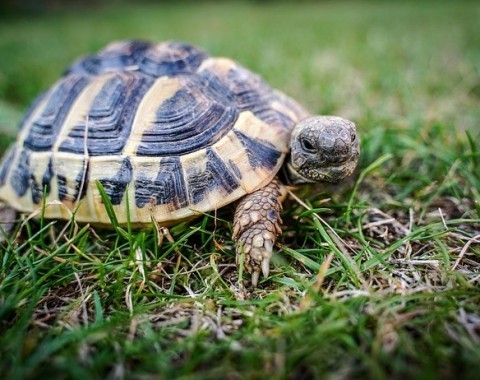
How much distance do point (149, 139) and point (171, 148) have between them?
134mm

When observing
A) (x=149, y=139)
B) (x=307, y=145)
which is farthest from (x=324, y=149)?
(x=149, y=139)

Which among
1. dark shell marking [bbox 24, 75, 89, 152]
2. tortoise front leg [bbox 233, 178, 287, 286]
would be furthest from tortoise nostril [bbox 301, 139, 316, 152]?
dark shell marking [bbox 24, 75, 89, 152]

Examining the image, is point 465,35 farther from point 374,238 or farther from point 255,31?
point 374,238

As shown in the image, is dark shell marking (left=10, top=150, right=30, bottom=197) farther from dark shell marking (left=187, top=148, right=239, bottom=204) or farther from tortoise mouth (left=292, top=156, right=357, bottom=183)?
tortoise mouth (left=292, top=156, right=357, bottom=183)

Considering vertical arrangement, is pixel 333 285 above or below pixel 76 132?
below

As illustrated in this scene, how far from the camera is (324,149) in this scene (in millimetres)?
1780

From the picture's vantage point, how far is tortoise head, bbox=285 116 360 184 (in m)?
1.77

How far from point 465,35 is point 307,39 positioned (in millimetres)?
2335

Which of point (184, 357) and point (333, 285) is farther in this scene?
point (333, 285)

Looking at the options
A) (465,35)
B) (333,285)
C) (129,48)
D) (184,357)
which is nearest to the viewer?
(184,357)

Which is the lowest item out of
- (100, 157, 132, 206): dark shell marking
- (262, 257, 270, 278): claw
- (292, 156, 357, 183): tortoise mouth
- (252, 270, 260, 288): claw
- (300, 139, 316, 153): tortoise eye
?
(252, 270, 260, 288): claw

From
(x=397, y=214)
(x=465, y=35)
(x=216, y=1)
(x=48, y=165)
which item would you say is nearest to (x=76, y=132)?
(x=48, y=165)

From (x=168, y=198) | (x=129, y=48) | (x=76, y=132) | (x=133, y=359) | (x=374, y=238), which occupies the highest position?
(x=129, y=48)

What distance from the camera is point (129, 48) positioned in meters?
2.28
